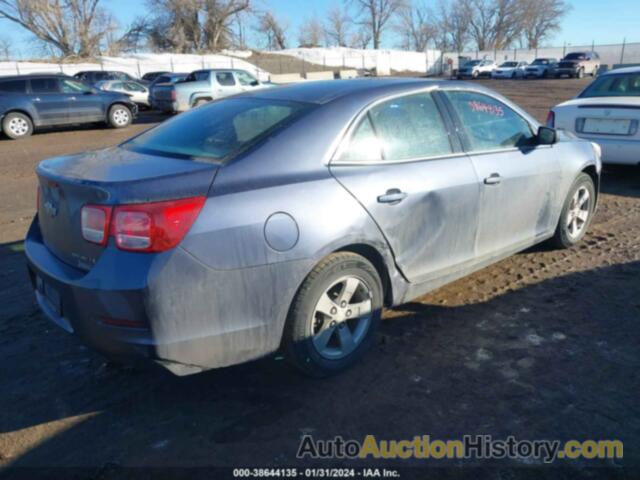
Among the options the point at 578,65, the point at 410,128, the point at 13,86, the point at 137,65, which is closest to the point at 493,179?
the point at 410,128

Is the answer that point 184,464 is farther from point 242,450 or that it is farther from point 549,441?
point 549,441

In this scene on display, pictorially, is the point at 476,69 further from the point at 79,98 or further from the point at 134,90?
the point at 79,98

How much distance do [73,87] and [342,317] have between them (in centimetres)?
1554

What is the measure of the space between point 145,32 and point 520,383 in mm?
64724

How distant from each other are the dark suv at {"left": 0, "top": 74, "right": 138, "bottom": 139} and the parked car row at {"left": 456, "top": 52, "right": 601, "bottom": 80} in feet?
118

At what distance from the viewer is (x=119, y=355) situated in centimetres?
249

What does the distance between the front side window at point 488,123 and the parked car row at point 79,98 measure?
9.47m

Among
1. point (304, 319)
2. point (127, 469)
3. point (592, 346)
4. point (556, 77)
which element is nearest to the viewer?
point (127, 469)

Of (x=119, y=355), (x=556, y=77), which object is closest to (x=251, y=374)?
(x=119, y=355)

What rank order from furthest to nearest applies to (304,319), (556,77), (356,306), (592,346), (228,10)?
1. (228,10)
2. (556,77)
3. (592,346)
4. (356,306)
5. (304,319)

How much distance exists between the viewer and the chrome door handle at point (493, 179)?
3.68 m

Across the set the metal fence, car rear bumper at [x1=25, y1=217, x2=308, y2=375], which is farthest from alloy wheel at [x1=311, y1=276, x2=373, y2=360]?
the metal fence

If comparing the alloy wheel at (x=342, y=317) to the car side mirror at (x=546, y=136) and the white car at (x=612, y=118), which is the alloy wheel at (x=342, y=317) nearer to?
the car side mirror at (x=546, y=136)

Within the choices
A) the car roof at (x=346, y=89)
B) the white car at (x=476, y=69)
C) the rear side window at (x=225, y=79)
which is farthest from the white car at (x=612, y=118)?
the white car at (x=476, y=69)
